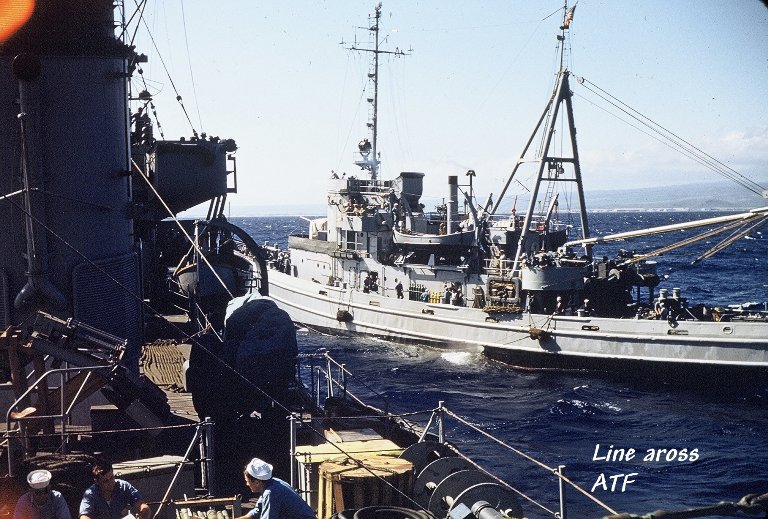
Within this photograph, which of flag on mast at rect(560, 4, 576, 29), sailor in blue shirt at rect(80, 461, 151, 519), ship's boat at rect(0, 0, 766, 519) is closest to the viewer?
sailor in blue shirt at rect(80, 461, 151, 519)

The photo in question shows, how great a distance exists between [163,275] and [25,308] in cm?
1214

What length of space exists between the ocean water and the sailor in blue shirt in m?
9.83

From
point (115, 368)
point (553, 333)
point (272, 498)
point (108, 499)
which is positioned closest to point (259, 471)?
point (272, 498)

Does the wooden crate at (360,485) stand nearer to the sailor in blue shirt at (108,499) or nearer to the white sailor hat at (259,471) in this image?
the white sailor hat at (259,471)

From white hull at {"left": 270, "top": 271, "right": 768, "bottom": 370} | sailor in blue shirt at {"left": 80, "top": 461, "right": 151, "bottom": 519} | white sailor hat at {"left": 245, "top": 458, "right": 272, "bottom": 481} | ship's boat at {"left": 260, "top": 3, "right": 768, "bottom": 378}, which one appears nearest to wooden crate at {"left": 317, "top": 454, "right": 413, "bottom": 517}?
white sailor hat at {"left": 245, "top": 458, "right": 272, "bottom": 481}

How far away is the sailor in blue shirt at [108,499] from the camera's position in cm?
730

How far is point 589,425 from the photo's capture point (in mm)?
24297

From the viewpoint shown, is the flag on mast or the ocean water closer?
the ocean water

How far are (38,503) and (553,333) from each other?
2556 cm

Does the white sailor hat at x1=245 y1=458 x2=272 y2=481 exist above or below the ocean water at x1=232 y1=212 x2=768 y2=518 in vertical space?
above

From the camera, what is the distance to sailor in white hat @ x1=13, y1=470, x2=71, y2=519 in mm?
6926

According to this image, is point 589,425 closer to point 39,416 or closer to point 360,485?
point 360,485

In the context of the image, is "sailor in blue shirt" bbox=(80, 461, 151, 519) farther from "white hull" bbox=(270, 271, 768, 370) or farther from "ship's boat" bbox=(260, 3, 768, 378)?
"white hull" bbox=(270, 271, 768, 370)

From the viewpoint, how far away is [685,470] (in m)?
20.2
